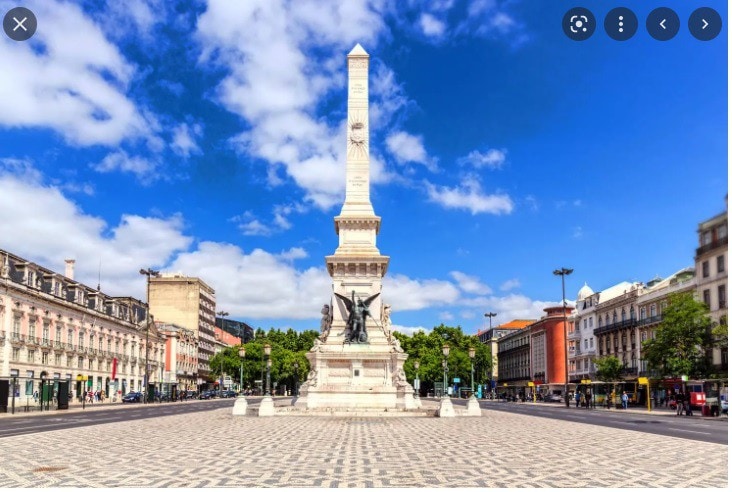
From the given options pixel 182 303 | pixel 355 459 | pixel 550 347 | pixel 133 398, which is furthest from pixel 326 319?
pixel 182 303

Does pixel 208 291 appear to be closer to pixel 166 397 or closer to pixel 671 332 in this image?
pixel 166 397

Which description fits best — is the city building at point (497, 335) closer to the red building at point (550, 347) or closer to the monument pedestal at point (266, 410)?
the red building at point (550, 347)

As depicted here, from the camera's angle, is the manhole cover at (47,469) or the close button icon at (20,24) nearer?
the close button icon at (20,24)

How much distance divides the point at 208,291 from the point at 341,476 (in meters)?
141

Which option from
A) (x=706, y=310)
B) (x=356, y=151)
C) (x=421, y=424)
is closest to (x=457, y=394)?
(x=706, y=310)

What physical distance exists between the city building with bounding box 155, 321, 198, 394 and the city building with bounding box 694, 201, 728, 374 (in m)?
73.9

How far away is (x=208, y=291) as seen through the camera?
497 feet

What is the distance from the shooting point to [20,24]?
959 centimetres

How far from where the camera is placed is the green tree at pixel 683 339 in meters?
61.7

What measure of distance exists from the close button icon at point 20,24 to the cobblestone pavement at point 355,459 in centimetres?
755

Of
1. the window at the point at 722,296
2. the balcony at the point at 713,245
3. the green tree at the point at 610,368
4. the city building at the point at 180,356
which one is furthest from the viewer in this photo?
the city building at the point at 180,356

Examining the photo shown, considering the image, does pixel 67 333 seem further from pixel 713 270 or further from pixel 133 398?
pixel 713 270

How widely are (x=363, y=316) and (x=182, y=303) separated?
97.9 metres

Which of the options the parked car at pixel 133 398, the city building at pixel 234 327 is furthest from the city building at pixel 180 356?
Result: the city building at pixel 234 327
